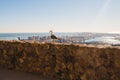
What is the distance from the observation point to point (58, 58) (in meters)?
6.54

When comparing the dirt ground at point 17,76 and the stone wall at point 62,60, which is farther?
the dirt ground at point 17,76

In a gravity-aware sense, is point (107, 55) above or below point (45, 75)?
above

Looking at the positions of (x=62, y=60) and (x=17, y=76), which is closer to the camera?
(x=62, y=60)

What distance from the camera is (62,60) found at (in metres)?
6.46

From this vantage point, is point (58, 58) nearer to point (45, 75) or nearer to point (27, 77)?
point (45, 75)

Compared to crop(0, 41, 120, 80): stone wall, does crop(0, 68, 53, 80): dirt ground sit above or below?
below

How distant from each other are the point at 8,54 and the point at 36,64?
1429 millimetres

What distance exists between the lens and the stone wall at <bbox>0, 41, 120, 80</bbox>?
5.52 m

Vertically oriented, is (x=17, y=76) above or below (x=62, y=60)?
below

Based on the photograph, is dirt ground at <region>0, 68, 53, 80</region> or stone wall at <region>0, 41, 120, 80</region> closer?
stone wall at <region>0, 41, 120, 80</region>

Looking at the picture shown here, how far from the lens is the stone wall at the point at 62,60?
5.52 metres

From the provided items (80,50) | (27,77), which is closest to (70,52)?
(80,50)

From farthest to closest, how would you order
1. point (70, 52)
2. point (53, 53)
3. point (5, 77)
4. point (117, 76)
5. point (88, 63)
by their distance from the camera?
point (5, 77) < point (53, 53) < point (70, 52) < point (88, 63) < point (117, 76)

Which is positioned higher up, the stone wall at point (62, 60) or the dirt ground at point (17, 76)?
the stone wall at point (62, 60)
